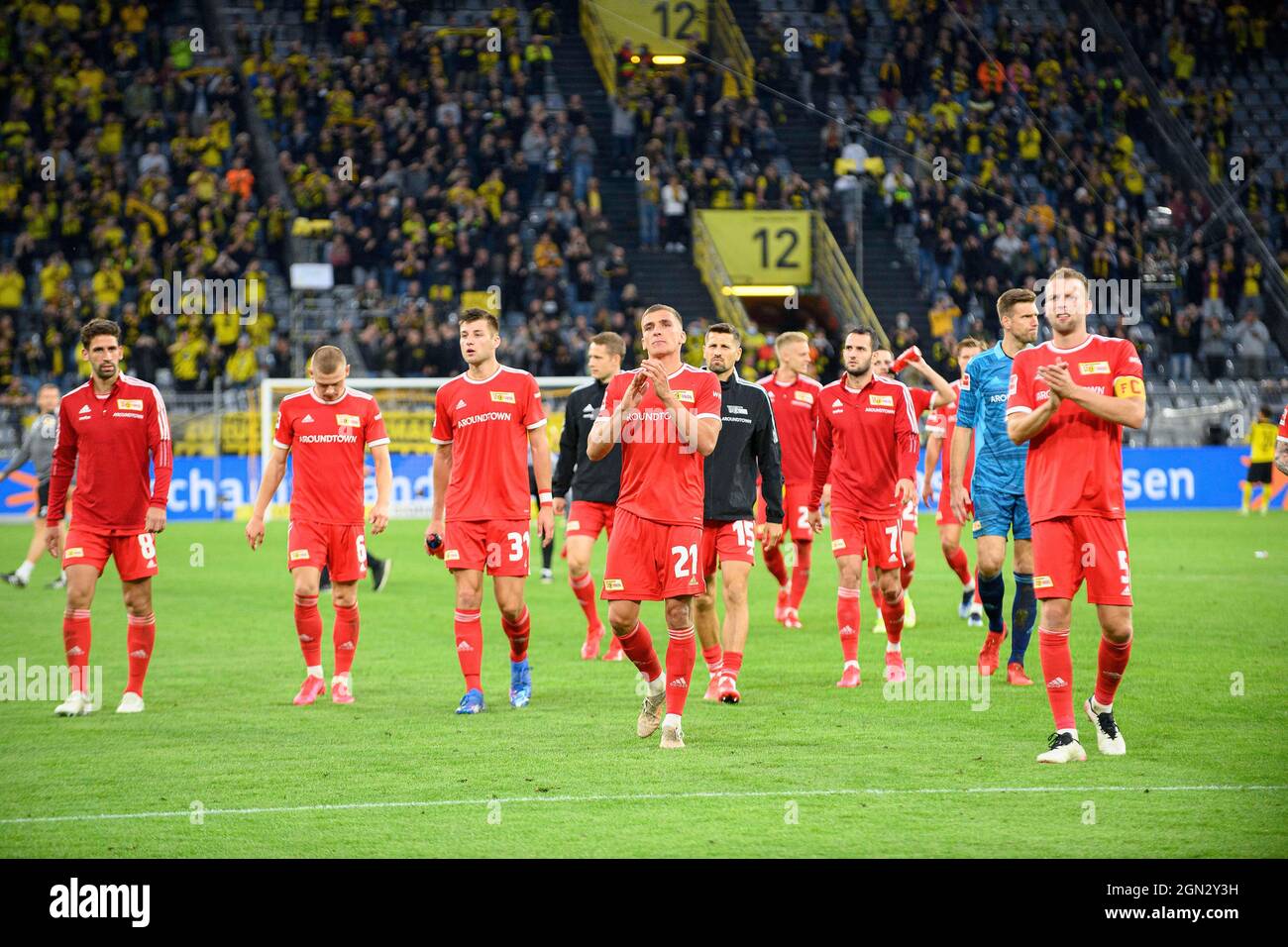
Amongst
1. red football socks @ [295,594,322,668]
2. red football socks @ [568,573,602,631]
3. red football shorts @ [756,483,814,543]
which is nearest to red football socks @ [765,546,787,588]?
red football shorts @ [756,483,814,543]

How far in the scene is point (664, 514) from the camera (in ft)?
29.0

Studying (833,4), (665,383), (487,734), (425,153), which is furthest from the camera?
(833,4)

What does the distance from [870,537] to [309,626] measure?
395cm

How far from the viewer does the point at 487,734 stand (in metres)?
9.57

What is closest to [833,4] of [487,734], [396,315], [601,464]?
[396,315]

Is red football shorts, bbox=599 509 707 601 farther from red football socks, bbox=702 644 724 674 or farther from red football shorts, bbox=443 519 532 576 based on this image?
red football socks, bbox=702 644 724 674

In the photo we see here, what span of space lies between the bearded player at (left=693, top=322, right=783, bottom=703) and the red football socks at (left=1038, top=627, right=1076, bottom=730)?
8.13 ft

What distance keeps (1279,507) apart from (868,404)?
22973 millimetres

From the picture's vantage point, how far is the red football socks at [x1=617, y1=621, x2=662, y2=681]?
352 inches

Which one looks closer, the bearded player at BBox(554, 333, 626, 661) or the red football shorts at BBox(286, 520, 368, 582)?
the red football shorts at BBox(286, 520, 368, 582)

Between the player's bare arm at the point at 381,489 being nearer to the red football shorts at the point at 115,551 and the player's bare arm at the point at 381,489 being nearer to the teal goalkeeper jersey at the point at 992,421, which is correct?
the red football shorts at the point at 115,551

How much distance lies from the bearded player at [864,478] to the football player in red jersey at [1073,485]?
116 inches

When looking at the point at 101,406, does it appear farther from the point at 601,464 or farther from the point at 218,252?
the point at 218,252

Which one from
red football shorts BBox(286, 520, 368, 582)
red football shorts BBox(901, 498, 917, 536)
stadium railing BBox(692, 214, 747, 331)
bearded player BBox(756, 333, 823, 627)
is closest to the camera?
red football shorts BBox(286, 520, 368, 582)
